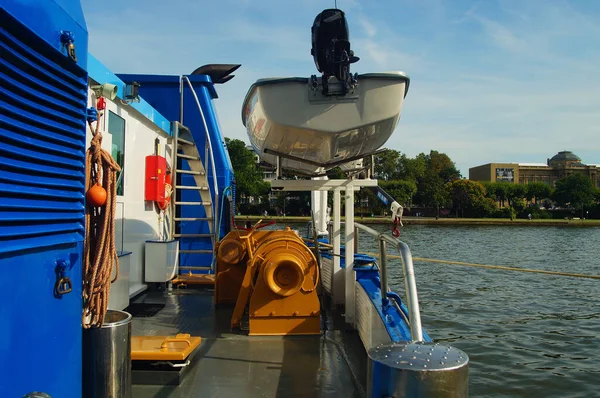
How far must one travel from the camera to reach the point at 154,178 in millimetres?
7582

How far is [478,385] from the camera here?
652 centimetres

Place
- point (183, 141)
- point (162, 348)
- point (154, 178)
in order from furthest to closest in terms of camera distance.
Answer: point (183, 141) → point (154, 178) → point (162, 348)

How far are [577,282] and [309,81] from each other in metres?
14.0

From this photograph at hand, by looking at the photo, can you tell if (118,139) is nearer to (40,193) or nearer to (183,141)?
(183,141)

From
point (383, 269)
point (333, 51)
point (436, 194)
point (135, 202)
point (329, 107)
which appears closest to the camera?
point (333, 51)

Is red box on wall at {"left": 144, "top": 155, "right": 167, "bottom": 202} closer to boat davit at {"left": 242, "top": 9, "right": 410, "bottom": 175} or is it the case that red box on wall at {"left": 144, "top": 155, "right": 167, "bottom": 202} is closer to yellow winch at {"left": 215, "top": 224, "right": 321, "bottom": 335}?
yellow winch at {"left": 215, "top": 224, "right": 321, "bottom": 335}

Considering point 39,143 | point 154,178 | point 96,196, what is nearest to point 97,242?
point 96,196

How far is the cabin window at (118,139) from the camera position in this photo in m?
6.23

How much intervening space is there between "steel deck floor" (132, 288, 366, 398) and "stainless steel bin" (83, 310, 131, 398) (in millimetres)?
1049

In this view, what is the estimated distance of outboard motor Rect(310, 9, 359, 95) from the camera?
3.62 m

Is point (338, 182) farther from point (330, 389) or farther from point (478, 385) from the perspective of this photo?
point (478, 385)

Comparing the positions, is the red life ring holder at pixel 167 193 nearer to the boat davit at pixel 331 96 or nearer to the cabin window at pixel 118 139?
the cabin window at pixel 118 139

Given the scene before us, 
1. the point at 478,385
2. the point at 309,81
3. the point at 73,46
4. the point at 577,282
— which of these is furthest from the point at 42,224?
the point at 577,282

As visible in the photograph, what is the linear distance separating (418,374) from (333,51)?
2.36 m
